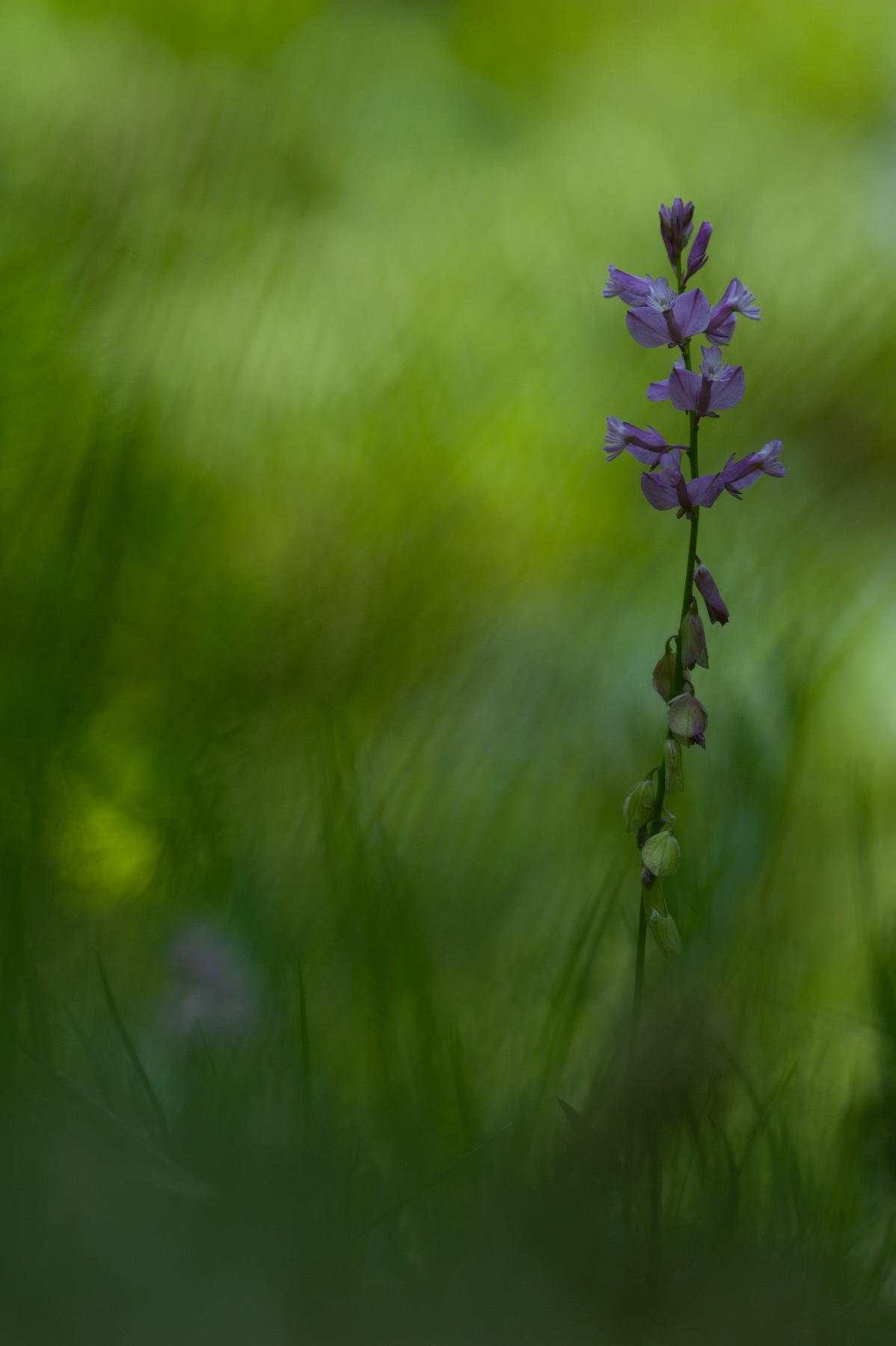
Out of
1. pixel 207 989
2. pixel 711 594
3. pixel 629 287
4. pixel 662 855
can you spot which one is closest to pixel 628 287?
pixel 629 287

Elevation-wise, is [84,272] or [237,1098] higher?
[84,272]

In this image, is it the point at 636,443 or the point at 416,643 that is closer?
the point at 636,443

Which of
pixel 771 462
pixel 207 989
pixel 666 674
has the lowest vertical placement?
pixel 207 989

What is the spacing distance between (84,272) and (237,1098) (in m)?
0.54

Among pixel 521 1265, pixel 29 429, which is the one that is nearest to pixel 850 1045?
pixel 521 1265

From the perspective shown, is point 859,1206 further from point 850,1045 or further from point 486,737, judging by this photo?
point 486,737

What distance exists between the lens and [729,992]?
493 mm

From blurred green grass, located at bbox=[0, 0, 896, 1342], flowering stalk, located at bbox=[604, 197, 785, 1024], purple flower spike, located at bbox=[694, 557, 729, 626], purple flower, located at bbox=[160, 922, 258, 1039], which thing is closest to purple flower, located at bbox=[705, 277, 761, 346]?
flowering stalk, located at bbox=[604, 197, 785, 1024]

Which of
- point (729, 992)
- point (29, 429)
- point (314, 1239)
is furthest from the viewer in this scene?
point (29, 429)

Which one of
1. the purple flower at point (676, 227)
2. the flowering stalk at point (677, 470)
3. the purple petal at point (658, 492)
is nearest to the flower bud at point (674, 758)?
the flowering stalk at point (677, 470)

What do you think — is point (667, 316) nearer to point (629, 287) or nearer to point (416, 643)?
point (629, 287)

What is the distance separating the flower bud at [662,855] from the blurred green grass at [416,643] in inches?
4.5

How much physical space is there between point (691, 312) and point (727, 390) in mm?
38

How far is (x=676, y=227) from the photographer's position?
41 centimetres
